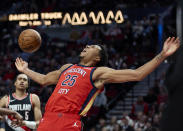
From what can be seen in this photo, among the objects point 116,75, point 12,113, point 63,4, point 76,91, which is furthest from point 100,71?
point 63,4

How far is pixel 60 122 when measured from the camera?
146 inches

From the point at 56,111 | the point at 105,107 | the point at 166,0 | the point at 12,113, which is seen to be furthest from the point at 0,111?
the point at 166,0

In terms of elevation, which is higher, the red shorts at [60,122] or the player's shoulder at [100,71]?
the player's shoulder at [100,71]

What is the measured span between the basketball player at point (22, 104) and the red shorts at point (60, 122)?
6.86 feet

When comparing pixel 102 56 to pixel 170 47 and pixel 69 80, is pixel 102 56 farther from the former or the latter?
pixel 170 47

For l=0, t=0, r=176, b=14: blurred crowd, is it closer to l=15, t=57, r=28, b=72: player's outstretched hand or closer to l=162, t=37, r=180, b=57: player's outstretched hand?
l=15, t=57, r=28, b=72: player's outstretched hand

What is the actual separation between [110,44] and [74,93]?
421 inches

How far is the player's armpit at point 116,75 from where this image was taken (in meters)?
3.63

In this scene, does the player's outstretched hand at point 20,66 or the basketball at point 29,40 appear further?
the basketball at point 29,40

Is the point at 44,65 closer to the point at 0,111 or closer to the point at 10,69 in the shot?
the point at 10,69

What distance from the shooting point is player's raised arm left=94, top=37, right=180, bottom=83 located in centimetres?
329

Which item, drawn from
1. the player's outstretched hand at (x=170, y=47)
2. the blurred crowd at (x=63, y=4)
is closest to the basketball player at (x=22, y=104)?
the player's outstretched hand at (x=170, y=47)

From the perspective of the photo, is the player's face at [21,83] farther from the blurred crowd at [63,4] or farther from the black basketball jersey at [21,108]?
the blurred crowd at [63,4]

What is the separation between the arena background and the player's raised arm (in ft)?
19.5
